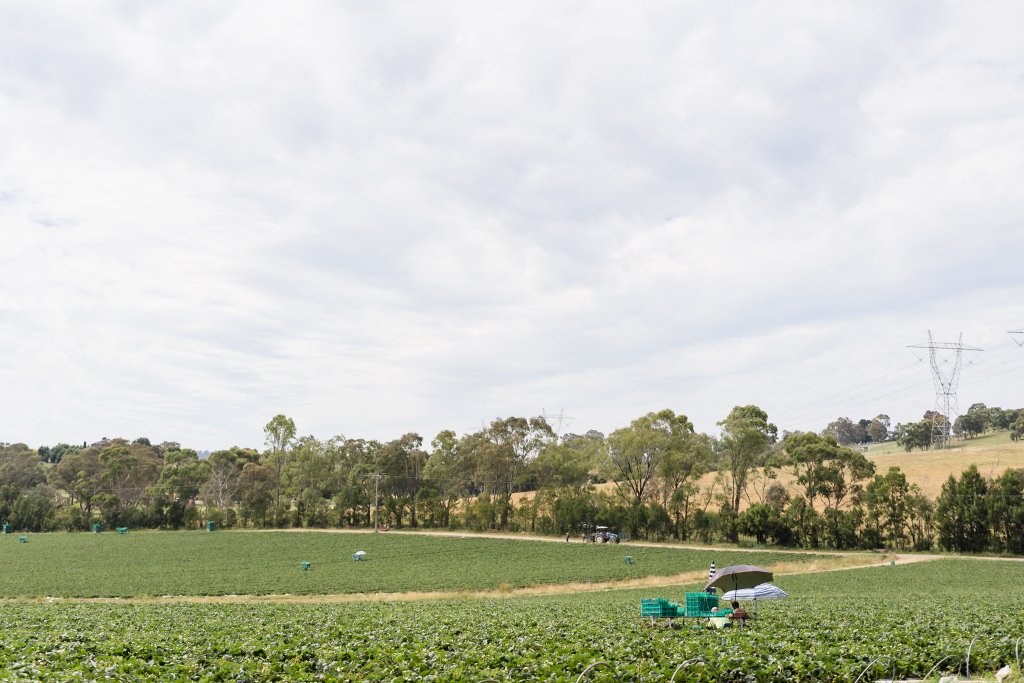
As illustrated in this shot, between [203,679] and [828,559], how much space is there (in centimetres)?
5169

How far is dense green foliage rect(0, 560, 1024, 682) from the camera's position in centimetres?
1248

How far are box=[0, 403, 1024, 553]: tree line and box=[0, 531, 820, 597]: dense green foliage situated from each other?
32.2ft

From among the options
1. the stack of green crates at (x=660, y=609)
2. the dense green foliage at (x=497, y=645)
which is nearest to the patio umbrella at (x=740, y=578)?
the dense green foliage at (x=497, y=645)

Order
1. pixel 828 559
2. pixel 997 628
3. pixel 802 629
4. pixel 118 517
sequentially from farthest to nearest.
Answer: pixel 118 517, pixel 828 559, pixel 802 629, pixel 997 628

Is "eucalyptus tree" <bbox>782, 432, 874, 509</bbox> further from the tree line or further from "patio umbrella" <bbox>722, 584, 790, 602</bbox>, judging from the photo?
"patio umbrella" <bbox>722, 584, 790, 602</bbox>

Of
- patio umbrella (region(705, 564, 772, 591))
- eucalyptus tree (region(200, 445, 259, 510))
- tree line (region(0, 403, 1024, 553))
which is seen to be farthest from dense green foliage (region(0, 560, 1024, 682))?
eucalyptus tree (region(200, 445, 259, 510))

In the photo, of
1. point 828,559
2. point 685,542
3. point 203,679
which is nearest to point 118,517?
point 685,542

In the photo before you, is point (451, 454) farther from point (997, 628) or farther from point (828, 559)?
point (997, 628)

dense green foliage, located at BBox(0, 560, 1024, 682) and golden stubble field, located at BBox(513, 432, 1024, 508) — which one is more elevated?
golden stubble field, located at BBox(513, 432, 1024, 508)

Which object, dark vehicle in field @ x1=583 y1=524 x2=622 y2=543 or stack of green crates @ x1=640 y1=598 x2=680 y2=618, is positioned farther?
dark vehicle in field @ x1=583 y1=524 x2=622 y2=543

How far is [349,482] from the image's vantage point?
97.6 meters

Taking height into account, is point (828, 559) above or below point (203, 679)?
below

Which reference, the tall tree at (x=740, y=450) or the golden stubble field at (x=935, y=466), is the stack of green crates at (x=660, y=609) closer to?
the tall tree at (x=740, y=450)

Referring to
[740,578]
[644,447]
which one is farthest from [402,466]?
[740,578]
